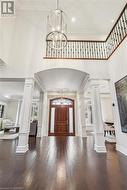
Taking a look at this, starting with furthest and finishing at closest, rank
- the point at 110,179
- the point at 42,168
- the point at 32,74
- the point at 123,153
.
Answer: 1. the point at 32,74
2. the point at 123,153
3. the point at 42,168
4. the point at 110,179

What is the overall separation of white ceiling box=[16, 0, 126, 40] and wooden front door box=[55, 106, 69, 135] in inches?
210

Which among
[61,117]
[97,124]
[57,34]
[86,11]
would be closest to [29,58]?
[57,34]

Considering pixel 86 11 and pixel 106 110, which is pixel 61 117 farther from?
pixel 86 11

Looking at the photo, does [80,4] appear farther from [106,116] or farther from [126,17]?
[106,116]

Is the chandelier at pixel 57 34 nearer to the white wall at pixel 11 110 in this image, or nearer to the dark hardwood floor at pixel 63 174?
the dark hardwood floor at pixel 63 174

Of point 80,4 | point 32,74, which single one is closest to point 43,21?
point 80,4

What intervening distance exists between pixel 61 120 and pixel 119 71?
543 cm

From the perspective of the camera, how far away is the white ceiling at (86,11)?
18.3 feet

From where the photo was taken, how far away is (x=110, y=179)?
2031 mm

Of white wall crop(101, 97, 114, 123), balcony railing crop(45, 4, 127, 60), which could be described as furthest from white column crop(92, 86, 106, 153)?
white wall crop(101, 97, 114, 123)

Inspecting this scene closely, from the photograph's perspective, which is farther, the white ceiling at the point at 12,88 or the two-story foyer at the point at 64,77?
the white ceiling at the point at 12,88

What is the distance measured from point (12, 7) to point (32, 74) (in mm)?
3539

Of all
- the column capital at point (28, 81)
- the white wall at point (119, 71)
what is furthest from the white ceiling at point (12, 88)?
the white wall at point (119, 71)

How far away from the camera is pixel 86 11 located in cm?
614
